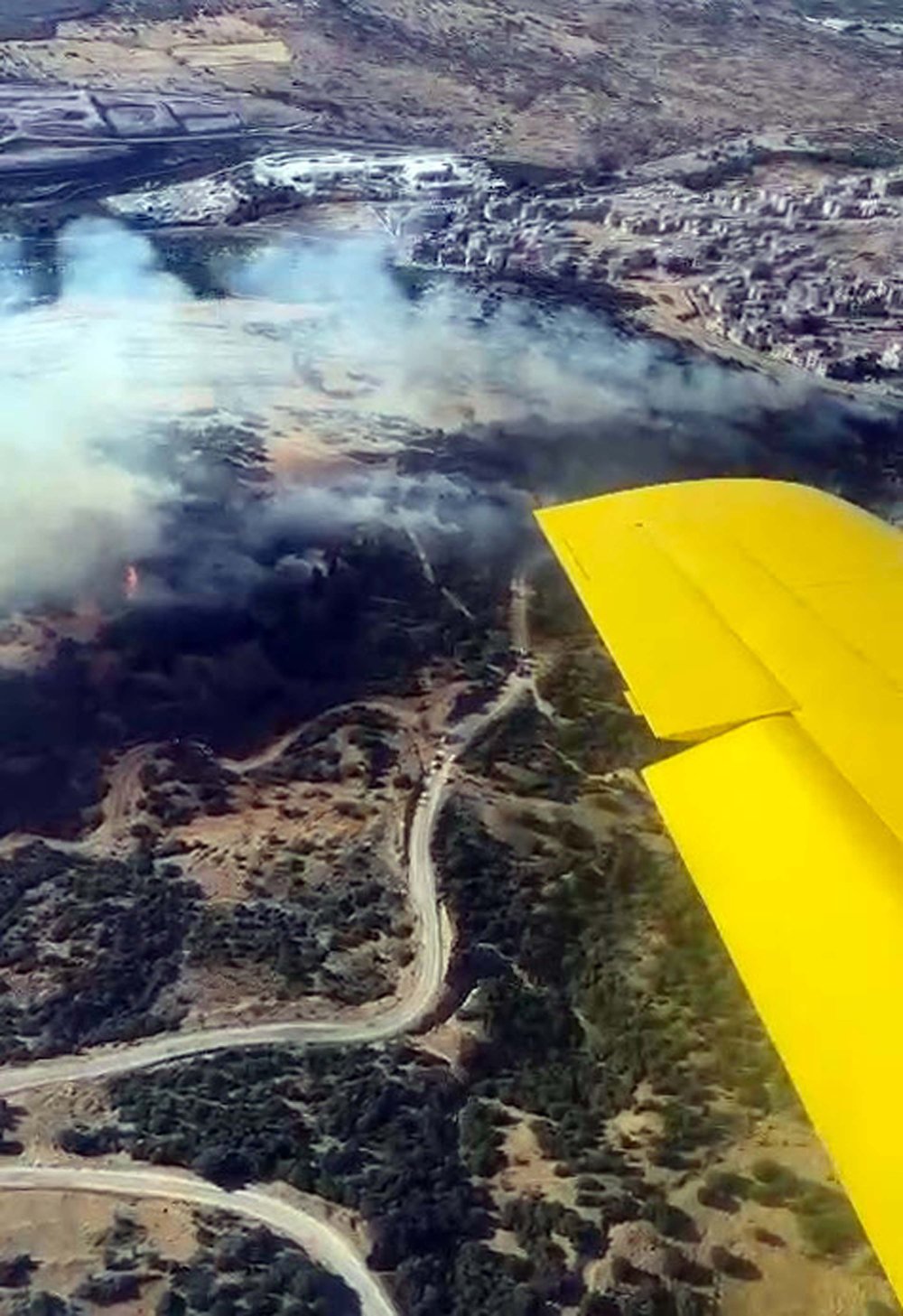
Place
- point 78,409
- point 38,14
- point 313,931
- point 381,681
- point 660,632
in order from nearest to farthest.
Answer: point 660,632, point 313,931, point 381,681, point 78,409, point 38,14

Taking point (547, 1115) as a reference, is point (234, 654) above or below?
above

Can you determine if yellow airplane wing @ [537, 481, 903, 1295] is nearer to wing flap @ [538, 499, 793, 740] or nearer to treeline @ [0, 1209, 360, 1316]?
wing flap @ [538, 499, 793, 740]

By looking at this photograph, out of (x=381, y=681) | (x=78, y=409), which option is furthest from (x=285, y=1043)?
(x=78, y=409)

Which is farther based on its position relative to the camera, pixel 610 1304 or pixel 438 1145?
pixel 438 1145

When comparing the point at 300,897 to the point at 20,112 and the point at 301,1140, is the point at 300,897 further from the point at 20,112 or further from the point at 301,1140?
the point at 20,112

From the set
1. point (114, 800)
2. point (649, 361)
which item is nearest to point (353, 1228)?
point (114, 800)

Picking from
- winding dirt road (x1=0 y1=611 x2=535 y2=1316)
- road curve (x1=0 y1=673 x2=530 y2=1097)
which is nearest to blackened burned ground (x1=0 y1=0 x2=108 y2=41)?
winding dirt road (x1=0 y1=611 x2=535 y2=1316)

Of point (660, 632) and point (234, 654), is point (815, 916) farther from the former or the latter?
point (234, 654)
